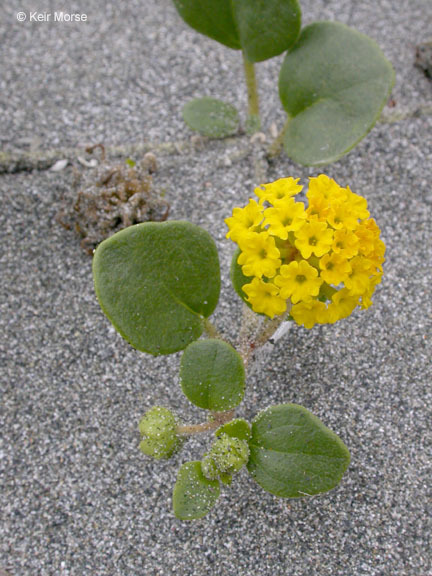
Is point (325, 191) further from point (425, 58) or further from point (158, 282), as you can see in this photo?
point (425, 58)

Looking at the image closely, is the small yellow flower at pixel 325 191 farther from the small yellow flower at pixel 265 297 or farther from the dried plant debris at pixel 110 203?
the dried plant debris at pixel 110 203

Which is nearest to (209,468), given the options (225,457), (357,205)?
(225,457)

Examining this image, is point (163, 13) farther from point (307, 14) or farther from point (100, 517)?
point (100, 517)

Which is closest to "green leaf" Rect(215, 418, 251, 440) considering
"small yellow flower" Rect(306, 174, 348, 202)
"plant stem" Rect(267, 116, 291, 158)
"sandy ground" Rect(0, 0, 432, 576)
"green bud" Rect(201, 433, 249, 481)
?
"green bud" Rect(201, 433, 249, 481)

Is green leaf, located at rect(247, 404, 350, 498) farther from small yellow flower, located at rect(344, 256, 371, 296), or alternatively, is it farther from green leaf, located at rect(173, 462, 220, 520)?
small yellow flower, located at rect(344, 256, 371, 296)

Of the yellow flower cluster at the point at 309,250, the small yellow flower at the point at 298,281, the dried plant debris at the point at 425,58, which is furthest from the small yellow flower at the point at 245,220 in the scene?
the dried plant debris at the point at 425,58

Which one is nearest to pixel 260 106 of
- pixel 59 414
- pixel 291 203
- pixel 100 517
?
pixel 291 203
